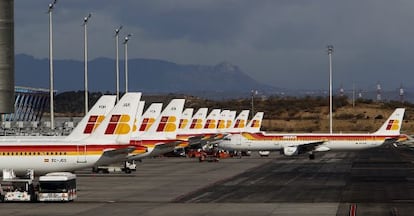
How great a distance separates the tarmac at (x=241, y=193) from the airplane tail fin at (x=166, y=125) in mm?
3269

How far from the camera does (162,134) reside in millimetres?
83312

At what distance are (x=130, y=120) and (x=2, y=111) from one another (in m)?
9.04

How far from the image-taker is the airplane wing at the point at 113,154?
202 feet

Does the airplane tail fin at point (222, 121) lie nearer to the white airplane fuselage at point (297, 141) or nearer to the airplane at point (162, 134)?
the white airplane fuselage at point (297, 141)

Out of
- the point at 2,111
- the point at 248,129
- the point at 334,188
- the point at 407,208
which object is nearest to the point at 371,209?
the point at 407,208

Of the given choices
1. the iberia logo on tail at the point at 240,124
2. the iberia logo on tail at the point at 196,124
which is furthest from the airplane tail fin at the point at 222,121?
the iberia logo on tail at the point at 196,124

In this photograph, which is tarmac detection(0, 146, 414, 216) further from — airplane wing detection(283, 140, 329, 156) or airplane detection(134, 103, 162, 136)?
airplane wing detection(283, 140, 329, 156)

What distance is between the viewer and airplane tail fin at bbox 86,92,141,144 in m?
62.6

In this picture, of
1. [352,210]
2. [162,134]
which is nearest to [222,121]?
[162,134]

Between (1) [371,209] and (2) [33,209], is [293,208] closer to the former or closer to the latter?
(1) [371,209]

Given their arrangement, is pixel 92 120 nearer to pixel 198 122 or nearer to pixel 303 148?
pixel 198 122

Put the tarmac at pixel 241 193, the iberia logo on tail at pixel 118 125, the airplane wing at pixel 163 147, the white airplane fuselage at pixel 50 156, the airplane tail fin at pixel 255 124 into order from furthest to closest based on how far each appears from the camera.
A: the airplane tail fin at pixel 255 124
the airplane wing at pixel 163 147
the iberia logo on tail at pixel 118 125
the white airplane fuselage at pixel 50 156
the tarmac at pixel 241 193

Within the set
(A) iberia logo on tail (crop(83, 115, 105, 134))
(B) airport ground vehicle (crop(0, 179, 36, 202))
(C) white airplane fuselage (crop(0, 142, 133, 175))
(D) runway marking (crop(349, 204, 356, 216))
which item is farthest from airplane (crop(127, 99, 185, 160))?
(D) runway marking (crop(349, 204, 356, 216))

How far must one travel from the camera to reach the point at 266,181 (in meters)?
70.4
